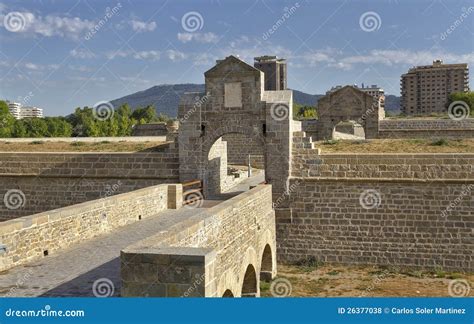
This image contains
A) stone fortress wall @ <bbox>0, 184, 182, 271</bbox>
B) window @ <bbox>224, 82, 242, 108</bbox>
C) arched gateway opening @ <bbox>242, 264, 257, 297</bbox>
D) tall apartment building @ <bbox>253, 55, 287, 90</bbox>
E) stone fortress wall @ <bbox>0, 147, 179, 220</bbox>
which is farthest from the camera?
tall apartment building @ <bbox>253, 55, 287, 90</bbox>

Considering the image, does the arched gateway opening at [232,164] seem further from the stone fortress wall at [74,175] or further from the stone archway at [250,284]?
the stone archway at [250,284]

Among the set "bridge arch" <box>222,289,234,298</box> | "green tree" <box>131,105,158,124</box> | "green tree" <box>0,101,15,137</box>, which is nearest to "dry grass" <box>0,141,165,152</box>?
"bridge arch" <box>222,289,234,298</box>

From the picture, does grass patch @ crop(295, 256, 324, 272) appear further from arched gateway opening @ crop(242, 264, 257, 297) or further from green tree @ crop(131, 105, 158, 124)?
green tree @ crop(131, 105, 158, 124)

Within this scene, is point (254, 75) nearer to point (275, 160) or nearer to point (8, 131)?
point (275, 160)

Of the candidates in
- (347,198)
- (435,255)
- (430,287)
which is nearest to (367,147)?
(347,198)

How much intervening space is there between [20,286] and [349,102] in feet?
77.6

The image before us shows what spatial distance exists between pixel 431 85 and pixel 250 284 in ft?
345

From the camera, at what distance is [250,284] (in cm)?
1070

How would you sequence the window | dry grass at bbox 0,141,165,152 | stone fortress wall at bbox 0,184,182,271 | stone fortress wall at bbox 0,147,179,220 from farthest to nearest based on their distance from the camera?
dry grass at bbox 0,141,165,152, stone fortress wall at bbox 0,147,179,220, the window, stone fortress wall at bbox 0,184,182,271

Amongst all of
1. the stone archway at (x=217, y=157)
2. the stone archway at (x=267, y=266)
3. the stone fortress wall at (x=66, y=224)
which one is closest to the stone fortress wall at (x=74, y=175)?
the stone archway at (x=217, y=157)

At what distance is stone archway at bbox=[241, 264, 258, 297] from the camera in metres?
10.5

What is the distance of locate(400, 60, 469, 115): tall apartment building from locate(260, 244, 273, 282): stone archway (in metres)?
97.0

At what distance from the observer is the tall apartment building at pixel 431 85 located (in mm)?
103250

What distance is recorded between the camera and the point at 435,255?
554 inches
